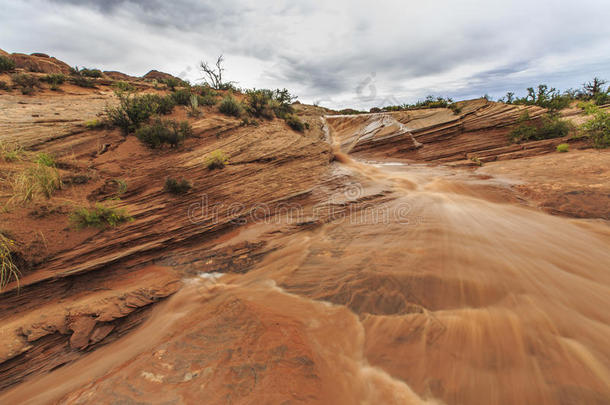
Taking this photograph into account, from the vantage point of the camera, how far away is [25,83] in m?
8.77

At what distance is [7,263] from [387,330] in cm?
548

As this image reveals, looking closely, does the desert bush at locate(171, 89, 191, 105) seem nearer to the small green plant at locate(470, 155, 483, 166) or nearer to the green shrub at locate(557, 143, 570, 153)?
the small green plant at locate(470, 155, 483, 166)

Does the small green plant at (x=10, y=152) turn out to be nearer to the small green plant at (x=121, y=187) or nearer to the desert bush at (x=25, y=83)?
the small green plant at (x=121, y=187)

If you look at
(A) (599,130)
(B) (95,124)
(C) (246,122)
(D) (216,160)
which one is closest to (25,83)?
(B) (95,124)

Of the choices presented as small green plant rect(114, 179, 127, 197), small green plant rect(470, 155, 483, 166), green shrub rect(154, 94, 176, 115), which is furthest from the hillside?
green shrub rect(154, 94, 176, 115)

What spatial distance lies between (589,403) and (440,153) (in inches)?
465

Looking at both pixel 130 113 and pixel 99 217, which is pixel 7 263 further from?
pixel 130 113

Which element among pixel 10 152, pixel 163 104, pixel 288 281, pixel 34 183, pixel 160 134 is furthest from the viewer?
pixel 163 104

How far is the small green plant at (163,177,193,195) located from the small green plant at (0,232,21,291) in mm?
2597

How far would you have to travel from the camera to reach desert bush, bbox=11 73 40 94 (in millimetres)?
8445

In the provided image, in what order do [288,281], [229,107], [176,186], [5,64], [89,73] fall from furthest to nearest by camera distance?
[89,73], [229,107], [5,64], [176,186], [288,281]

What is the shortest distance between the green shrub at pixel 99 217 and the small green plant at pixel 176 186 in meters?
1.13

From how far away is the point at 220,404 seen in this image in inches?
61.1

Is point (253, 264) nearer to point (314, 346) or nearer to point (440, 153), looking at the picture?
point (314, 346)
